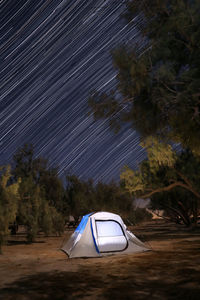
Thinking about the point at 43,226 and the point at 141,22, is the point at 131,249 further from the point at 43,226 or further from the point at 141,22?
the point at 43,226

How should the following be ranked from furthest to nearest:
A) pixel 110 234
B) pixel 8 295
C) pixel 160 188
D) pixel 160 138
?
pixel 160 188 → pixel 110 234 → pixel 160 138 → pixel 8 295

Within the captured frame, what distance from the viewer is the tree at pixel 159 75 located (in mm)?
8414

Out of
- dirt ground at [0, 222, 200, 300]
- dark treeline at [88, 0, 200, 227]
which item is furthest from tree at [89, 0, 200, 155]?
dirt ground at [0, 222, 200, 300]

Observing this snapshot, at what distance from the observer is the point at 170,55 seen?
958cm

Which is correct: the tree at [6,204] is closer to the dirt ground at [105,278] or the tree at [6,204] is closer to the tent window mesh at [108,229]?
the dirt ground at [105,278]

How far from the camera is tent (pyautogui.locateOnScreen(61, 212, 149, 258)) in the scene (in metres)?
11.9

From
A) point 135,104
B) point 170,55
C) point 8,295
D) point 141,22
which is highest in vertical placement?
point 141,22

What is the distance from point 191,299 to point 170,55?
A: 7.08 meters

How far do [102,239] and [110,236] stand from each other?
1.24 ft

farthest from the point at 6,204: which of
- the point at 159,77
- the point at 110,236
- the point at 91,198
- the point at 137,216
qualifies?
the point at 137,216

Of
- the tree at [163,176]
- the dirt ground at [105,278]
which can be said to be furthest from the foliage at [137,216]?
the dirt ground at [105,278]

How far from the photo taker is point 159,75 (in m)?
8.56

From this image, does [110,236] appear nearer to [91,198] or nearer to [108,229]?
[108,229]

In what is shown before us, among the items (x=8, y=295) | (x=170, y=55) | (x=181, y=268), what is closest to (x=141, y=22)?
(x=170, y=55)
